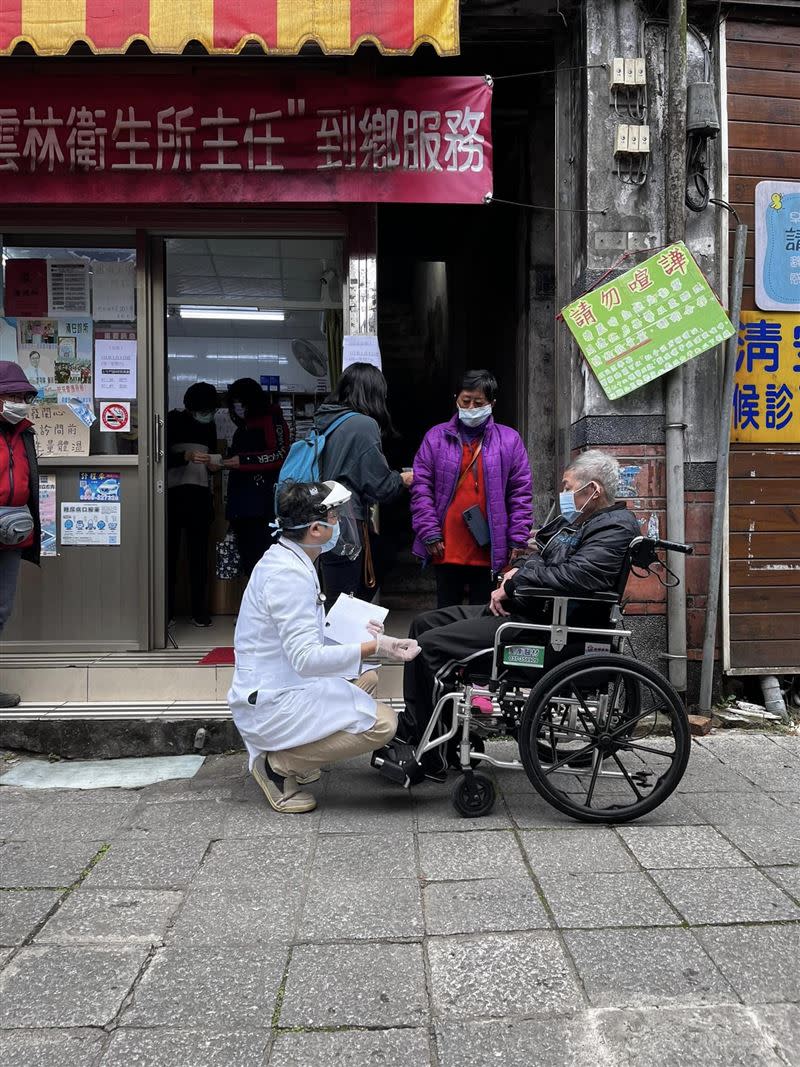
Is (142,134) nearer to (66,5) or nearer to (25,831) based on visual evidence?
(66,5)

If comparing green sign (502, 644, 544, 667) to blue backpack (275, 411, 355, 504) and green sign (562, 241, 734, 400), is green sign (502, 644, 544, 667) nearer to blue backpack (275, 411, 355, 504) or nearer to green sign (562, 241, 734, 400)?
blue backpack (275, 411, 355, 504)

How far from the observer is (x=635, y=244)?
5.25 meters

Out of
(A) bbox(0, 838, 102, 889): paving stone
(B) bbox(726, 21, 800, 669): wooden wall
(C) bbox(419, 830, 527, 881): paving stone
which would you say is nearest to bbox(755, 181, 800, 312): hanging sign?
(B) bbox(726, 21, 800, 669): wooden wall

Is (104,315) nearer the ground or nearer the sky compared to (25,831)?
nearer the sky

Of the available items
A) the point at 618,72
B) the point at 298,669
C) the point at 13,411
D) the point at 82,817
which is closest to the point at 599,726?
the point at 298,669

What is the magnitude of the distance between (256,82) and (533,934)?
4.86 metres

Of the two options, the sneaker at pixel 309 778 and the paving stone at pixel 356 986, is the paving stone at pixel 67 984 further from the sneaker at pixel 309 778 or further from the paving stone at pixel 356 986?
the sneaker at pixel 309 778

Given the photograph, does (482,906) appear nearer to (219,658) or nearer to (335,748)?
(335,748)

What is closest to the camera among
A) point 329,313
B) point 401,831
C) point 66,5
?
point 401,831

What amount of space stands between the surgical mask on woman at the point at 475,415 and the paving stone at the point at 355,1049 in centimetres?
324

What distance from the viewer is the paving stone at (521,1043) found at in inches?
86.2

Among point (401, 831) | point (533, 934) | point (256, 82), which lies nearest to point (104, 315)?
point (256, 82)

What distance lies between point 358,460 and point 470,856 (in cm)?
208

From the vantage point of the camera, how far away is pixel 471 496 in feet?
16.2
